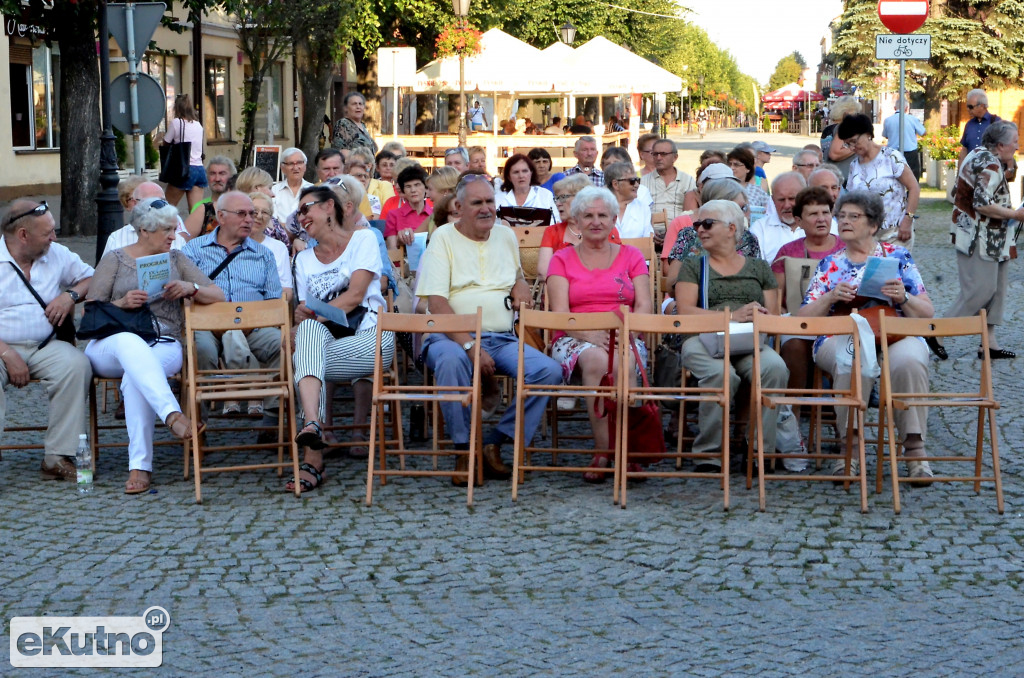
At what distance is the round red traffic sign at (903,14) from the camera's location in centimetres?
1470

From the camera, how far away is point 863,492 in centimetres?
658

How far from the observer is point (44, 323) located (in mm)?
7426

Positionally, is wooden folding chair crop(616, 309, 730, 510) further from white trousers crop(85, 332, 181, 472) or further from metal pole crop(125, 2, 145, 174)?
metal pole crop(125, 2, 145, 174)

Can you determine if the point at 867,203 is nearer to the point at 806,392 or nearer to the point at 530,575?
the point at 806,392

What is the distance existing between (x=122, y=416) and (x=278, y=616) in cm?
403

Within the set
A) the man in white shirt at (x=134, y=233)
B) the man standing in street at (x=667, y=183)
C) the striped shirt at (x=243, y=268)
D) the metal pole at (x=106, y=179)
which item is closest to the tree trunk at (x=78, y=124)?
the metal pole at (x=106, y=179)

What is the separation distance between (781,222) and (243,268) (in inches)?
144

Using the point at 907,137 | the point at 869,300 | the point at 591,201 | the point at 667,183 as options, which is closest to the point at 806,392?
the point at 869,300

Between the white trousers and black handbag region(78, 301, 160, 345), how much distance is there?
4cm

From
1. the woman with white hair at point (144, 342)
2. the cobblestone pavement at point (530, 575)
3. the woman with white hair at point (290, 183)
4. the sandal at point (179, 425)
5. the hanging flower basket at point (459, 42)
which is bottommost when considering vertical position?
the cobblestone pavement at point (530, 575)

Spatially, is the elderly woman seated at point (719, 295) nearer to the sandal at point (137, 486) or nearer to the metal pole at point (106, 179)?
the sandal at point (137, 486)

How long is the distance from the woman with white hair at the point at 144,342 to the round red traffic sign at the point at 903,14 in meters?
9.55

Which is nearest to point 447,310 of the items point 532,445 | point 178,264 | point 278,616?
point 532,445

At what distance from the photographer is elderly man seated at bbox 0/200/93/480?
7242mm
